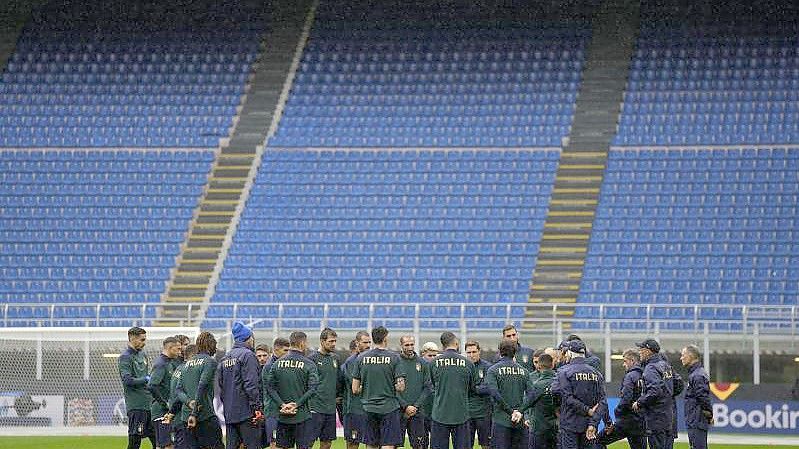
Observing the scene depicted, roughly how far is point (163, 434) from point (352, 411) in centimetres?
248

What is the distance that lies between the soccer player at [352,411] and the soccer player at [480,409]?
4.61 ft

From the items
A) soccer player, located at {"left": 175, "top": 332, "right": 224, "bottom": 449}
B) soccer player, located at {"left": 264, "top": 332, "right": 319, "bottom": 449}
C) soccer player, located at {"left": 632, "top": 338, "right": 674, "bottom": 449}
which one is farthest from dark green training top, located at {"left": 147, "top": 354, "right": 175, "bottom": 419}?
soccer player, located at {"left": 632, "top": 338, "right": 674, "bottom": 449}

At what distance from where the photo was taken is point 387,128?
39.7 metres

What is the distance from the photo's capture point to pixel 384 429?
17.5 metres

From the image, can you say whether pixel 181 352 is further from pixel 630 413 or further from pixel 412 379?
pixel 630 413

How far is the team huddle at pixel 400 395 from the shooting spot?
16172mm

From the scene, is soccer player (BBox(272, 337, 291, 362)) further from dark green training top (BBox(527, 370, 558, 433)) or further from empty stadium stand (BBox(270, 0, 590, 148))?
empty stadium stand (BBox(270, 0, 590, 148))

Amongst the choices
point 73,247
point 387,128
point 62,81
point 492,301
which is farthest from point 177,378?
point 62,81

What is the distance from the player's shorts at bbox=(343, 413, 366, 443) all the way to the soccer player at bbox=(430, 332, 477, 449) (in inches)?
61.0

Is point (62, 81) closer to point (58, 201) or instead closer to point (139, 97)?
point (139, 97)

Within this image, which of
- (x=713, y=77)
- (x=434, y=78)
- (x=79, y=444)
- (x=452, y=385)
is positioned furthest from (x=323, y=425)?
(x=713, y=77)

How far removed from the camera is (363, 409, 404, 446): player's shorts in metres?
17.5

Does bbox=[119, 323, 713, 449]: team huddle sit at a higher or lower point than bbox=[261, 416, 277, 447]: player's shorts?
higher

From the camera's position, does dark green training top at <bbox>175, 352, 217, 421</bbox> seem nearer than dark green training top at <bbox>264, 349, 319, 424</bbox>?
Yes
